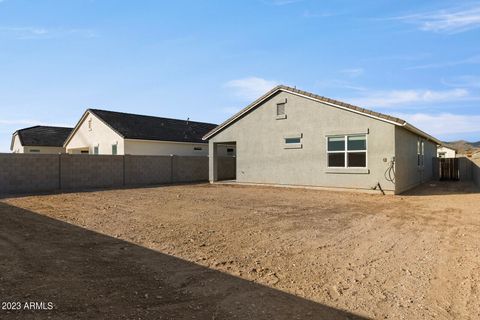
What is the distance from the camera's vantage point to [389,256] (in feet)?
20.3

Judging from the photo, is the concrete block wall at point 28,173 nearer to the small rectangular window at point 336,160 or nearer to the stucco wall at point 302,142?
the stucco wall at point 302,142

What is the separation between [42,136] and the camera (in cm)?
3653

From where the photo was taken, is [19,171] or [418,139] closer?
[19,171]

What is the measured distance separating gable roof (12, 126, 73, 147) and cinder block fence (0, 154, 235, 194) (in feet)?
57.5

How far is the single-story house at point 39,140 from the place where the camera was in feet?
113

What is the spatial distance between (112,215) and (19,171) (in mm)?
10592

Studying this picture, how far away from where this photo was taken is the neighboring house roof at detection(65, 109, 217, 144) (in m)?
27.5

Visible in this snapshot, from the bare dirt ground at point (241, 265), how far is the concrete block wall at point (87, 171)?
321 inches

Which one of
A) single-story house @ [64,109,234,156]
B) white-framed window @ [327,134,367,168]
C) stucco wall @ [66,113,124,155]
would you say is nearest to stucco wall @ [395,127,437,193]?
white-framed window @ [327,134,367,168]

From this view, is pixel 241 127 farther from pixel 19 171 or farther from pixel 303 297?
pixel 303 297

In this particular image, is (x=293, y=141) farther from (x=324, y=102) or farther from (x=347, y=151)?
(x=347, y=151)

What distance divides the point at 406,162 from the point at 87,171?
1775 centimetres

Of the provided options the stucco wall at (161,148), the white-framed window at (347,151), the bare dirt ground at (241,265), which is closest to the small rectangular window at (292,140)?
the white-framed window at (347,151)

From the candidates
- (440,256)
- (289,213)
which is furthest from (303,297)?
(289,213)
